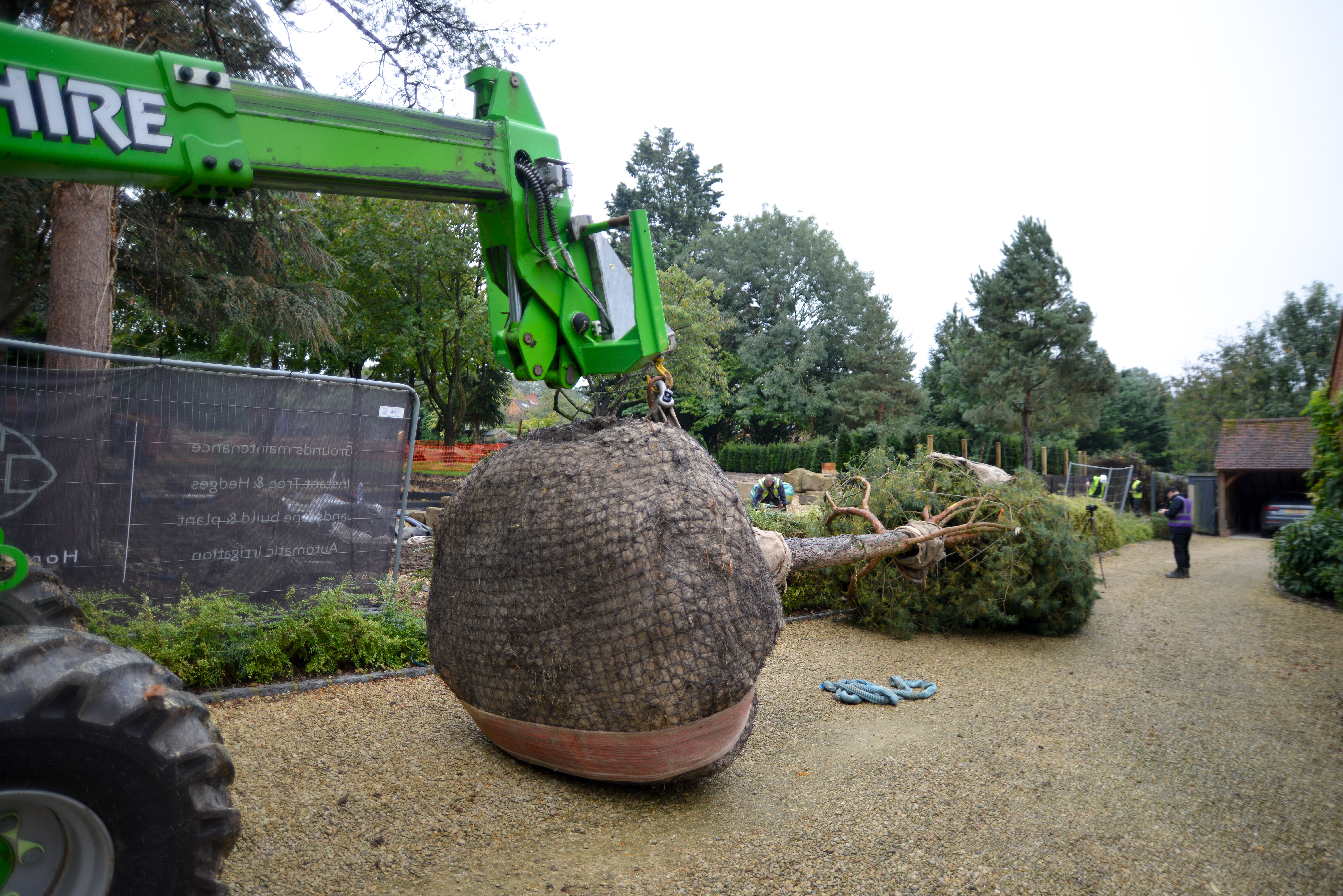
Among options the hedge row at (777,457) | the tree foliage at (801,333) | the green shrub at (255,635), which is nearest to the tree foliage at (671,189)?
the tree foliage at (801,333)

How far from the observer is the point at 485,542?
141 inches

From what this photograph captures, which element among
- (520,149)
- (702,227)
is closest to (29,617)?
(520,149)

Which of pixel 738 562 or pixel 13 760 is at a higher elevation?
pixel 738 562

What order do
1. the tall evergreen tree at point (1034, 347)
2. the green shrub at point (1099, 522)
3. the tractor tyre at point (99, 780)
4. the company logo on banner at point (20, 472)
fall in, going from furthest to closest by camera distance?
the tall evergreen tree at point (1034, 347), the green shrub at point (1099, 522), the company logo on banner at point (20, 472), the tractor tyre at point (99, 780)

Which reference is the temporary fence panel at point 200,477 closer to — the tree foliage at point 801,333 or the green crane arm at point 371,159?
the green crane arm at point 371,159

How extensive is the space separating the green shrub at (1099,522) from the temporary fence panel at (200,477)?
1023 cm

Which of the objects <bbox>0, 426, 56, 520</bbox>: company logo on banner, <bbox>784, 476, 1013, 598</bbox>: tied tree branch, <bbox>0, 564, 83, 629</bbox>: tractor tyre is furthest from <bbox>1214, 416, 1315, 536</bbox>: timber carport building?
<bbox>0, 426, 56, 520</bbox>: company logo on banner

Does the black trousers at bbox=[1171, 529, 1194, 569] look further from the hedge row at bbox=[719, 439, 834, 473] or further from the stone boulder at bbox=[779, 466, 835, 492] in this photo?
the hedge row at bbox=[719, 439, 834, 473]

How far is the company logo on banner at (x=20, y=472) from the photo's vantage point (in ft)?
16.4

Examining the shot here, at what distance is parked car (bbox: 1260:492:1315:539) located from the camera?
18969 millimetres

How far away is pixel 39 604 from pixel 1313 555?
14191mm

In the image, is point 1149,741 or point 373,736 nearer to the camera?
point 373,736

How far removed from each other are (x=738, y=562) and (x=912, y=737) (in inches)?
87.1

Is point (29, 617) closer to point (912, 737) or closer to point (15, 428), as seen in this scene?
point (15, 428)
